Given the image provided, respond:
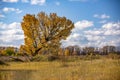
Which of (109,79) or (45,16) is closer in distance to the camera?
(109,79)

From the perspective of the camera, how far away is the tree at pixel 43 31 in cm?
1909

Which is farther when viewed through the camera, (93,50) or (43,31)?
(93,50)

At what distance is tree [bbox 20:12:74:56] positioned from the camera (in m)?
19.1

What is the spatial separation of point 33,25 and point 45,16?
252 cm

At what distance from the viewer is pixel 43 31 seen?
63.6 ft

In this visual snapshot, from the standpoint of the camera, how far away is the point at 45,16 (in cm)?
1844

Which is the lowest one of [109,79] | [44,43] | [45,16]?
[109,79]

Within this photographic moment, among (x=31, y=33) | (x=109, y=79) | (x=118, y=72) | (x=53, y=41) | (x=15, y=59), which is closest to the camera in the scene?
(x=109, y=79)

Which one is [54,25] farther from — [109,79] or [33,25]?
[109,79]

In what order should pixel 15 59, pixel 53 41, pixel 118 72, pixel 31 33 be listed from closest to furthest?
pixel 118 72
pixel 15 59
pixel 53 41
pixel 31 33

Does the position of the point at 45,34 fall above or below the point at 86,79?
above

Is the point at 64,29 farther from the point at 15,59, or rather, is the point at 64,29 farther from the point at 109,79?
the point at 109,79

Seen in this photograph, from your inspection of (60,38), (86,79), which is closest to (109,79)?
(86,79)

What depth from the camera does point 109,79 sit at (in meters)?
8.70
